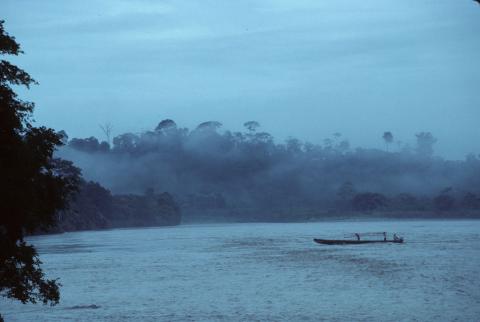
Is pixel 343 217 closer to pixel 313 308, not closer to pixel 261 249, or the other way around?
pixel 261 249

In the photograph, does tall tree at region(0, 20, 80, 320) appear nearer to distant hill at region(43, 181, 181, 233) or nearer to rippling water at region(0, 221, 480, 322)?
rippling water at region(0, 221, 480, 322)

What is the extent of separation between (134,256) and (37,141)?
5853 centimetres

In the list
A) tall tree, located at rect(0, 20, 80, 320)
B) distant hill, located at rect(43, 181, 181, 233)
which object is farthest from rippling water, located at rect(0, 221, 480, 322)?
distant hill, located at rect(43, 181, 181, 233)

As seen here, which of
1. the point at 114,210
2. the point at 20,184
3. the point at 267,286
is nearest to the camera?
the point at 20,184

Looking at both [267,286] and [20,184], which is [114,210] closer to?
[267,286]

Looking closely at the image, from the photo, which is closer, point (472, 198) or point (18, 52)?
point (18, 52)

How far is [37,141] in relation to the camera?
63.8 ft

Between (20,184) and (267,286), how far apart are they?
2855 centimetres

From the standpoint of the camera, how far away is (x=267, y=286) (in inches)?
1770

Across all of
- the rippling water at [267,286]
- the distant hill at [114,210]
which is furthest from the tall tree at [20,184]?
the distant hill at [114,210]

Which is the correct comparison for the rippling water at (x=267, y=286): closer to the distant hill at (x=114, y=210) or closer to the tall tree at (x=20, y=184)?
the tall tree at (x=20, y=184)

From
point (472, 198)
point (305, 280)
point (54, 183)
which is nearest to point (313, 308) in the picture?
point (305, 280)

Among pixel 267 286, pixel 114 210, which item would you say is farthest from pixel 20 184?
pixel 114 210

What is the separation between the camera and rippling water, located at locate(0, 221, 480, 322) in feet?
109
